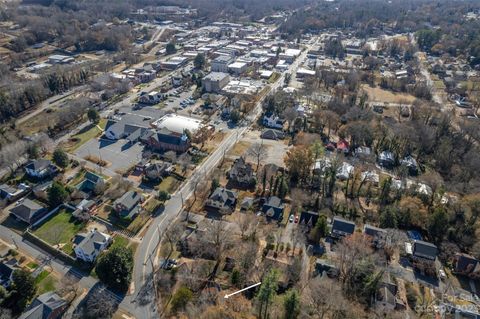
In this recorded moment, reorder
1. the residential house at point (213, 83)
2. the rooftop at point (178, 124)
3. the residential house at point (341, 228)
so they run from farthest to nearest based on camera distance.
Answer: the residential house at point (213, 83)
the rooftop at point (178, 124)
the residential house at point (341, 228)

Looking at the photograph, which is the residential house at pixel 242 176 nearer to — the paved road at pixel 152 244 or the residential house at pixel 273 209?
the paved road at pixel 152 244

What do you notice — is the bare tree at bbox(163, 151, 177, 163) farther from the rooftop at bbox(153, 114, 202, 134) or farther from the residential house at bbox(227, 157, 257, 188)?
the residential house at bbox(227, 157, 257, 188)

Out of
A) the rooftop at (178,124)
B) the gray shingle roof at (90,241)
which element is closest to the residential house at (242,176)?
the rooftop at (178,124)

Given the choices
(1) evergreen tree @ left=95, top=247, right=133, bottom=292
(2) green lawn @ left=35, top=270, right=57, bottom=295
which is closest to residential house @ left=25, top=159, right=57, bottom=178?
(2) green lawn @ left=35, top=270, right=57, bottom=295

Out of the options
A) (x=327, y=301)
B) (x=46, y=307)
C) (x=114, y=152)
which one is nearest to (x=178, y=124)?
(x=114, y=152)

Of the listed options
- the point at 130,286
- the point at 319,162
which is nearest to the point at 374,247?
the point at 319,162

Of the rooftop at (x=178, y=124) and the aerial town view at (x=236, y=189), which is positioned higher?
the rooftop at (x=178, y=124)
